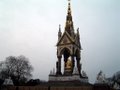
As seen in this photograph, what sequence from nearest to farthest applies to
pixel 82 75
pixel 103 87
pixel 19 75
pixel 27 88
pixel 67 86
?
pixel 103 87, pixel 67 86, pixel 27 88, pixel 82 75, pixel 19 75

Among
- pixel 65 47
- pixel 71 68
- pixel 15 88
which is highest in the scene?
pixel 65 47

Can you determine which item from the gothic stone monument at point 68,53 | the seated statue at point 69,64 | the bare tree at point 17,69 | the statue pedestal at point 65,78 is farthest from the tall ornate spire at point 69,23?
the bare tree at point 17,69

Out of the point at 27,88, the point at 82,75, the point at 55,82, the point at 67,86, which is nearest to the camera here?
the point at 67,86

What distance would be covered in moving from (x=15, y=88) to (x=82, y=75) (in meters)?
8.40

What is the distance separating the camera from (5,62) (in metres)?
42.5

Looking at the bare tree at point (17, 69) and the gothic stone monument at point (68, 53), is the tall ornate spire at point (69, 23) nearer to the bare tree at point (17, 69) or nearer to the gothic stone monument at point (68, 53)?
the gothic stone monument at point (68, 53)

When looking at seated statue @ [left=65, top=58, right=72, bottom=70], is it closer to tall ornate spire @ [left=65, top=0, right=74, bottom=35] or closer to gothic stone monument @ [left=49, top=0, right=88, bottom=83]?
gothic stone monument @ [left=49, top=0, right=88, bottom=83]

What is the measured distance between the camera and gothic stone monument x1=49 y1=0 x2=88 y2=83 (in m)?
27.7

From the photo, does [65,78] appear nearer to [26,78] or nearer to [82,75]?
[82,75]

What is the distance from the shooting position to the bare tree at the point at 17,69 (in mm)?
40353

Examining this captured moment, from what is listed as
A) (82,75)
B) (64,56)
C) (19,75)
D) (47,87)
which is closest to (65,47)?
(64,56)

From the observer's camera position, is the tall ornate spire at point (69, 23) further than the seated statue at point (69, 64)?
Yes

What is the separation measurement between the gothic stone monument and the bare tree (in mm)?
13035

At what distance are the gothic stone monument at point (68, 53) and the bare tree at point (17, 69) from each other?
513 inches
